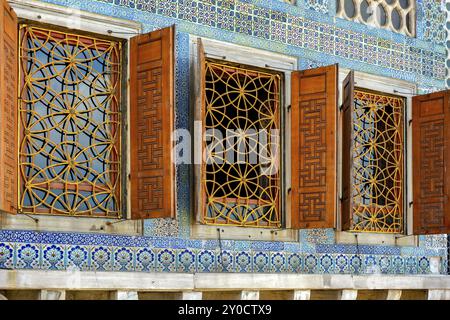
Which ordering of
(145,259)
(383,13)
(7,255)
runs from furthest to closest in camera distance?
(383,13), (145,259), (7,255)

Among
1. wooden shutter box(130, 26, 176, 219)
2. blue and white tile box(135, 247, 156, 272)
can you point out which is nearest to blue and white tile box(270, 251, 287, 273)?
blue and white tile box(135, 247, 156, 272)

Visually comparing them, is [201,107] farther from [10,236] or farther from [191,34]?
[10,236]

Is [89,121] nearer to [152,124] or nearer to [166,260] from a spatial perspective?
[152,124]

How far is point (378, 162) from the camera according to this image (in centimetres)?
1039

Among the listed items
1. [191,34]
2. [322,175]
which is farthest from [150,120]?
[322,175]

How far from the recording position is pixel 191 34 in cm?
895

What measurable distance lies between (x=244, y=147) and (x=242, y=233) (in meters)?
0.78

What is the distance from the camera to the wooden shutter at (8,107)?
7176 mm

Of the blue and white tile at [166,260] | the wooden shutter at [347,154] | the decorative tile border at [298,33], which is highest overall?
the decorative tile border at [298,33]

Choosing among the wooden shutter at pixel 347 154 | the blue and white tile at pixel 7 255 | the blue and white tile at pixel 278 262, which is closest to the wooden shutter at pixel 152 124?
the blue and white tile at pixel 7 255

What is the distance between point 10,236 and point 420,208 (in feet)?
14.9

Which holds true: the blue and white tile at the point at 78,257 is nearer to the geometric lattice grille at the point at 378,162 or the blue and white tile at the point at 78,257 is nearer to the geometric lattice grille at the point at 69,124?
the geometric lattice grille at the point at 69,124

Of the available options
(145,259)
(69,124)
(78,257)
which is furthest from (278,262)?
(69,124)

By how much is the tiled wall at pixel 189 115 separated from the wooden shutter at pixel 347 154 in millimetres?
506
